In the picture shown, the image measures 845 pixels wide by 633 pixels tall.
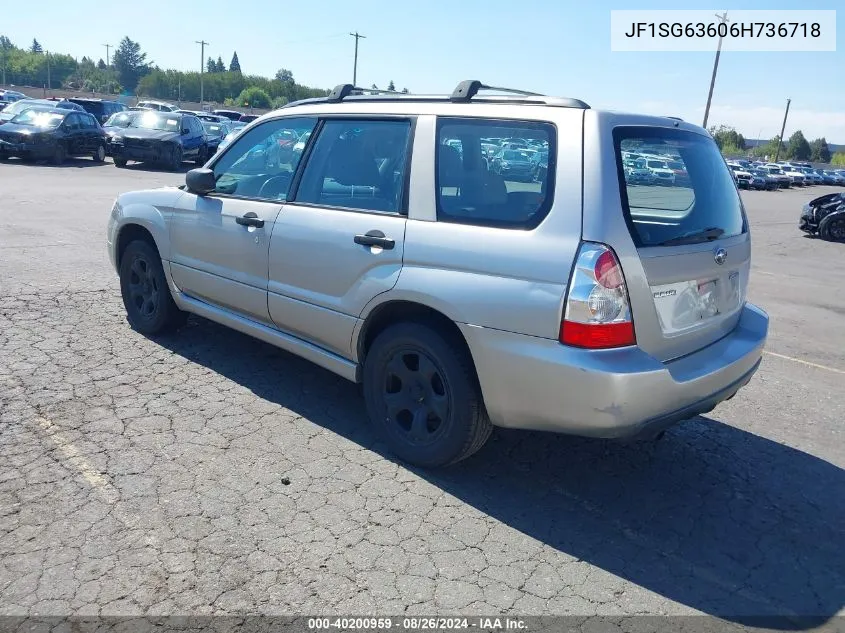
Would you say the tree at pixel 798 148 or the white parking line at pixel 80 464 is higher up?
the tree at pixel 798 148

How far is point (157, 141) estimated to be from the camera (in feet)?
69.6

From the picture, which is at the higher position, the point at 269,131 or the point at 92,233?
the point at 269,131

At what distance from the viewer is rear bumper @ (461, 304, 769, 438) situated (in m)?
3.06

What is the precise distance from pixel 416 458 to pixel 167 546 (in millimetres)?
1306

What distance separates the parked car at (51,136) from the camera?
1977cm

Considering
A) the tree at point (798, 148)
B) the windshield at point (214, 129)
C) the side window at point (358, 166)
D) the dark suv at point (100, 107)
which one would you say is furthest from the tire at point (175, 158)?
the tree at point (798, 148)

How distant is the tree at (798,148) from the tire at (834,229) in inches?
4136

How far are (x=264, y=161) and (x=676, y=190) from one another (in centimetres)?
257

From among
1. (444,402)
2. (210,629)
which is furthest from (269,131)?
(210,629)

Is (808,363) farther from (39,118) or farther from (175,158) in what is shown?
(39,118)

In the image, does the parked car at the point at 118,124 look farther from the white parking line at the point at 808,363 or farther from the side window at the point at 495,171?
the side window at the point at 495,171

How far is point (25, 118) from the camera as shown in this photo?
20.7 meters

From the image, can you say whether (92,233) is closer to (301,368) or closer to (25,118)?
(301,368)

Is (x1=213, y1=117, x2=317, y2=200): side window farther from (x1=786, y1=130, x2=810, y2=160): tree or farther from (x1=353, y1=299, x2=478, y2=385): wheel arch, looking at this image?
(x1=786, y1=130, x2=810, y2=160): tree
